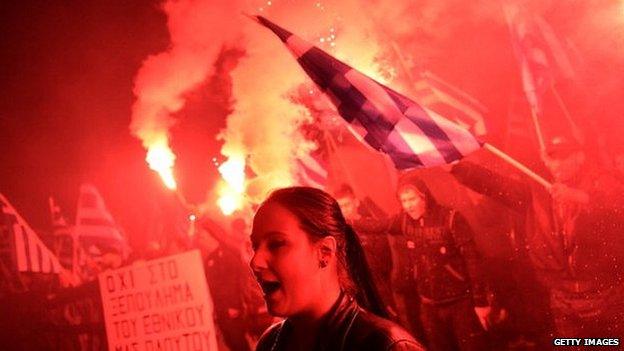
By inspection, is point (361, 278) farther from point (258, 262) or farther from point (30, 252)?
point (30, 252)

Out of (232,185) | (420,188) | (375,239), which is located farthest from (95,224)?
(420,188)

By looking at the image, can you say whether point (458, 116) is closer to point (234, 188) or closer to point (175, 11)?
point (234, 188)

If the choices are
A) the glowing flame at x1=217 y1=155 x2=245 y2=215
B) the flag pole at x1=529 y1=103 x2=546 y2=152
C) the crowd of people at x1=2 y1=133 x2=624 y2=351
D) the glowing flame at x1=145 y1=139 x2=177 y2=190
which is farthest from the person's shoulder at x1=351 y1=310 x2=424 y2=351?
the glowing flame at x1=145 y1=139 x2=177 y2=190

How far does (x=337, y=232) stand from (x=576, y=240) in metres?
2.83

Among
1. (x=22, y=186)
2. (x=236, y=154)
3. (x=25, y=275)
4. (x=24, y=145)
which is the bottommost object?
(x=25, y=275)

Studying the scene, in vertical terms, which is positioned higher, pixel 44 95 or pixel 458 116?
pixel 44 95

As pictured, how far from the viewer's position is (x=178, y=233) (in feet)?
22.7

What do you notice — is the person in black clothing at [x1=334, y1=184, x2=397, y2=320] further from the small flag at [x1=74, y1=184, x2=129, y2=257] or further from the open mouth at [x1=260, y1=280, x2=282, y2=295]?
the small flag at [x1=74, y1=184, x2=129, y2=257]

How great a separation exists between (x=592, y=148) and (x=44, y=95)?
8016mm

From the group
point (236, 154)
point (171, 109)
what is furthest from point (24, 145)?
point (236, 154)

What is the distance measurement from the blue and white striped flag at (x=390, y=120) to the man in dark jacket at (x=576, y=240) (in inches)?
45.6

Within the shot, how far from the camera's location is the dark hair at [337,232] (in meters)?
2.38

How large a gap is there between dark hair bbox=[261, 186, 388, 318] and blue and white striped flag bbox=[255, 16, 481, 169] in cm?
150

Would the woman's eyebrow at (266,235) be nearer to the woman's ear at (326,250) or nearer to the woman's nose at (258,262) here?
the woman's nose at (258,262)
